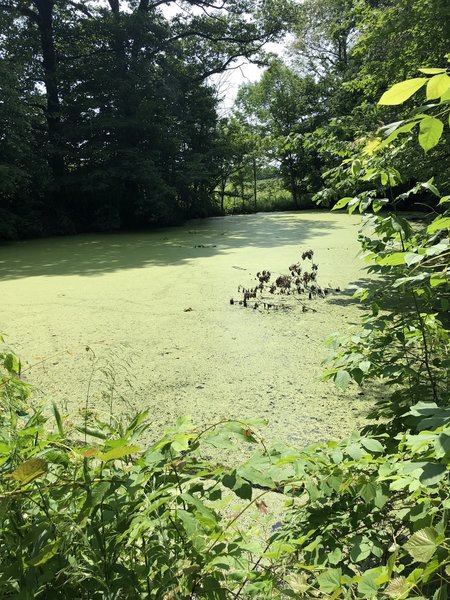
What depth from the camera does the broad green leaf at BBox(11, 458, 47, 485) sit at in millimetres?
389

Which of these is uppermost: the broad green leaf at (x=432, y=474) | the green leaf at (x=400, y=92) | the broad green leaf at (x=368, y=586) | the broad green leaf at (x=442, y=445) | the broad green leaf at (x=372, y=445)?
the green leaf at (x=400, y=92)

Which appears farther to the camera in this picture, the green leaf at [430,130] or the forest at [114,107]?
the forest at [114,107]

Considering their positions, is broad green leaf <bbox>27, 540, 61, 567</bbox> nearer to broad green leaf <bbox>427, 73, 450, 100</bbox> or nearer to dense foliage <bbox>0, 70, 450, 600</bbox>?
dense foliage <bbox>0, 70, 450, 600</bbox>

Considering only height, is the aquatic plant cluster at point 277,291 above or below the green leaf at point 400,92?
below

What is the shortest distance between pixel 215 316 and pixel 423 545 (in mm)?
2089

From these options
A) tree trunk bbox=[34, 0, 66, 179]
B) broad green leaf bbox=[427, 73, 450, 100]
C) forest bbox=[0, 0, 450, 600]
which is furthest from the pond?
tree trunk bbox=[34, 0, 66, 179]

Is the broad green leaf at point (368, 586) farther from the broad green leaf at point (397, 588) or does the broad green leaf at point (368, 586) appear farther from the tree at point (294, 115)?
the tree at point (294, 115)

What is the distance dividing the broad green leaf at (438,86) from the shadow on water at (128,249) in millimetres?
3525

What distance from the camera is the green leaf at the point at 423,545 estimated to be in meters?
0.34

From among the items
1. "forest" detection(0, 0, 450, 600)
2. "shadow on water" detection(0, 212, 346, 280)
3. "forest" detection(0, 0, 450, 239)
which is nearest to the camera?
"forest" detection(0, 0, 450, 600)

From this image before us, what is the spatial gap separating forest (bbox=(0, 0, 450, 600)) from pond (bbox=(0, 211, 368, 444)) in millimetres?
29

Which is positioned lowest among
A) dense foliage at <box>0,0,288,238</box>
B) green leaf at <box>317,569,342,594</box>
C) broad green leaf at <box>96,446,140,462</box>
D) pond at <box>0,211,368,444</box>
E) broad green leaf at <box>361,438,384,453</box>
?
pond at <box>0,211,368,444</box>

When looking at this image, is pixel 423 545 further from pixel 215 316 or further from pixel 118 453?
pixel 215 316

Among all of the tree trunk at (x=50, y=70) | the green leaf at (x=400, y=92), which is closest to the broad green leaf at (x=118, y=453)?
the green leaf at (x=400, y=92)
